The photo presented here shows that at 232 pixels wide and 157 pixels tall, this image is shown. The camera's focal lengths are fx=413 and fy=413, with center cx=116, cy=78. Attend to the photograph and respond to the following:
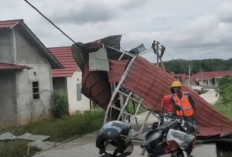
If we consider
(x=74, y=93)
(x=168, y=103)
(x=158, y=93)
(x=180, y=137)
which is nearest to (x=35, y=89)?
(x=74, y=93)

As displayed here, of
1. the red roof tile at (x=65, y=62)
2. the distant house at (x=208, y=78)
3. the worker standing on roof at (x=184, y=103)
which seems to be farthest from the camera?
the distant house at (x=208, y=78)

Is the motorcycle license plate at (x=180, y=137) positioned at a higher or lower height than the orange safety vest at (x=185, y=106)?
lower

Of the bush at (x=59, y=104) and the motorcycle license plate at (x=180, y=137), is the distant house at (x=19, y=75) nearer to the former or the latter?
the bush at (x=59, y=104)

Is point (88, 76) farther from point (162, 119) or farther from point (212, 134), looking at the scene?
point (162, 119)

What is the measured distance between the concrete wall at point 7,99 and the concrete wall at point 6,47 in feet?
1.89

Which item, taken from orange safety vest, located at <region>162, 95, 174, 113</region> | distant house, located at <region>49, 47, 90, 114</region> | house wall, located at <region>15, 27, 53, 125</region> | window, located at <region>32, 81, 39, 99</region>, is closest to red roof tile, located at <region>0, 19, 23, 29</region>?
house wall, located at <region>15, 27, 53, 125</region>

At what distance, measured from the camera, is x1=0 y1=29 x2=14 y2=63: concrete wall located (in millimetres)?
18219

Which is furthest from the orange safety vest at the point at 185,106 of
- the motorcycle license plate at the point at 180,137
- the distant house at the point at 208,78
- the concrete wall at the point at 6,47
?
the distant house at the point at 208,78

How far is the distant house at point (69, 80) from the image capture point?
2527cm

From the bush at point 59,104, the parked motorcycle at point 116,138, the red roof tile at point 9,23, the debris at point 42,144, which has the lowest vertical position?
the debris at point 42,144

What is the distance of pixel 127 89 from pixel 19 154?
12.0ft

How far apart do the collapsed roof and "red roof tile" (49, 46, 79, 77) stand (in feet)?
35.8

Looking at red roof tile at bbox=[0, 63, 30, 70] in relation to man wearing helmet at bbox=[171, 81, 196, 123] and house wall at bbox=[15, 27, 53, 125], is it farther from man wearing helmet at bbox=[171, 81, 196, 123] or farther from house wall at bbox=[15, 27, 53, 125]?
man wearing helmet at bbox=[171, 81, 196, 123]

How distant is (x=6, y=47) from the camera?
18.3 meters
